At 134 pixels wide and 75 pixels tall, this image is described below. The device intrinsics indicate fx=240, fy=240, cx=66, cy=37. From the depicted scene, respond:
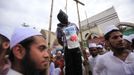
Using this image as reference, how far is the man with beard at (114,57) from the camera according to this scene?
3.92m

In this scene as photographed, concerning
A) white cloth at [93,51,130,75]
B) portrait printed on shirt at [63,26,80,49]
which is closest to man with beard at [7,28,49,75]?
white cloth at [93,51,130,75]

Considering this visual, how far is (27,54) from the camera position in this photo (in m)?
1.98

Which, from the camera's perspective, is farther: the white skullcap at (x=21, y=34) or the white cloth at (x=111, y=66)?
the white cloth at (x=111, y=66)

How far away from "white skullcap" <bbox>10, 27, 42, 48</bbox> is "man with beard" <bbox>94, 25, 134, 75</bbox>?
2.20 m

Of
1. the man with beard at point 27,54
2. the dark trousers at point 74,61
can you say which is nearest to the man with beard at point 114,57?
the dark trousers at point 74,61

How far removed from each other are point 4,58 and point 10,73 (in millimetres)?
1096

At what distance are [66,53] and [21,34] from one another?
3.29 m

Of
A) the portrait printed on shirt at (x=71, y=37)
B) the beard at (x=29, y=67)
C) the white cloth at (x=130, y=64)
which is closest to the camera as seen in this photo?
the beard at (x=29, y=67)

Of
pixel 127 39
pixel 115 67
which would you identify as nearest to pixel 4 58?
pixel 115 67

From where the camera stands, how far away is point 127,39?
5559 millimetres

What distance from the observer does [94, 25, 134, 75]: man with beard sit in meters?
3.92

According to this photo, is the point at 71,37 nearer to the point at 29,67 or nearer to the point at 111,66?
the point at 111,66

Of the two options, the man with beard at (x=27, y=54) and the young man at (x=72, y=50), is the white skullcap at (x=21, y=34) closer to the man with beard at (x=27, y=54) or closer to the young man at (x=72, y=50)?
the man with beard at (x=27, y=54)

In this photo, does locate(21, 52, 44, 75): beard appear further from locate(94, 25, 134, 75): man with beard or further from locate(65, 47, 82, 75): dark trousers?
locate(65, 47, 82, 75): dark trousers
